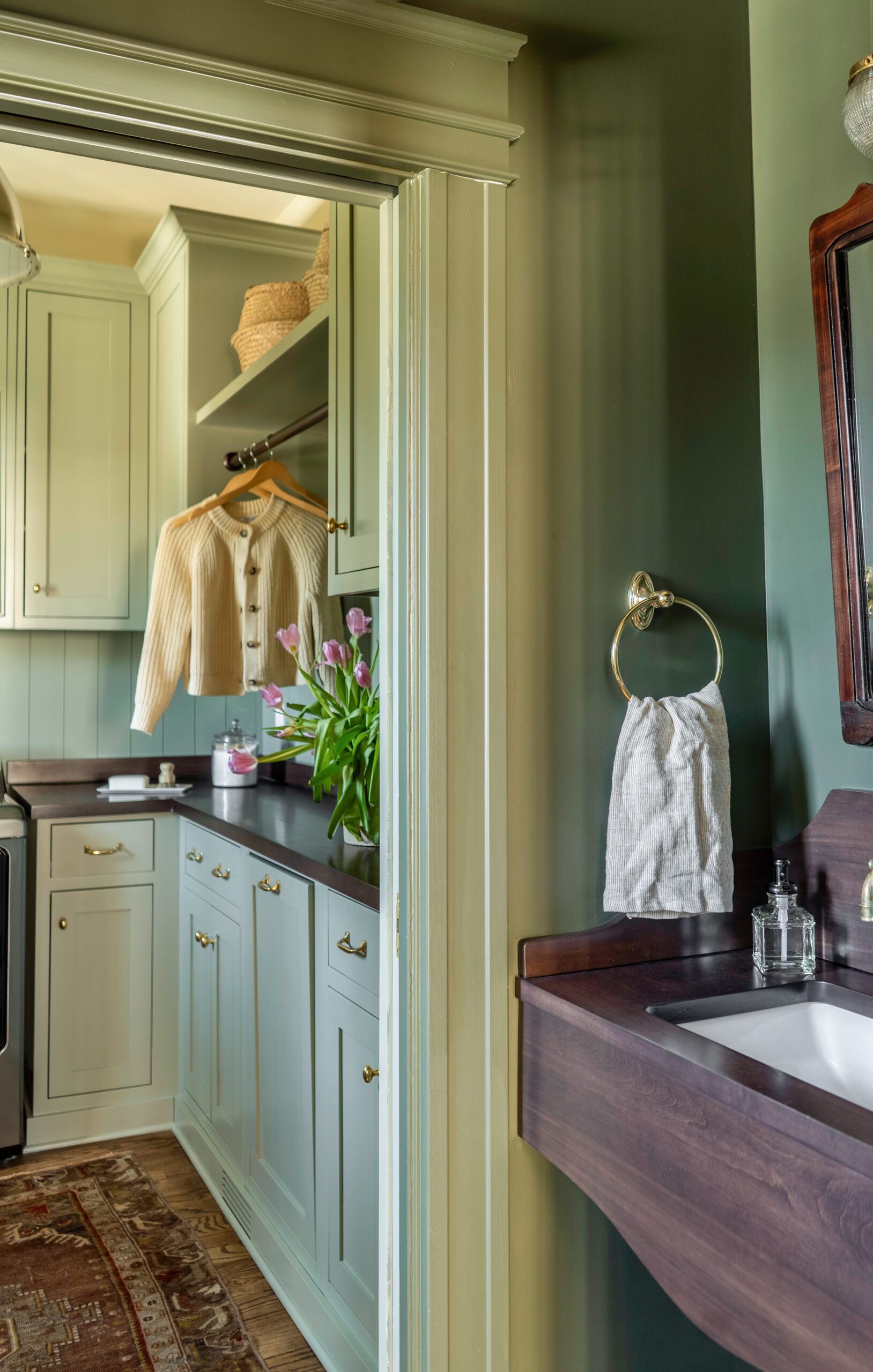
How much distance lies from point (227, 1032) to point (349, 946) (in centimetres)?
96

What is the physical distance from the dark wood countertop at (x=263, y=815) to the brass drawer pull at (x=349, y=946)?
74 millimetres

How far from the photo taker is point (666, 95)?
4.84 ft

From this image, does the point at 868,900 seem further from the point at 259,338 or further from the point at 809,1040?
the point at 259,338

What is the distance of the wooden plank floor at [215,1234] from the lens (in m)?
2.01

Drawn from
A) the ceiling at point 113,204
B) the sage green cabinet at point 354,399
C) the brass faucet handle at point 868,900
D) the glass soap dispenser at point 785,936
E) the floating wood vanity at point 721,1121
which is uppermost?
the ceiling at point 113,204

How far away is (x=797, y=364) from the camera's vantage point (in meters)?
1.50

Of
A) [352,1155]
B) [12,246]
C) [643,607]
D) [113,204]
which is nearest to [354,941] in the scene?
[352,1155]

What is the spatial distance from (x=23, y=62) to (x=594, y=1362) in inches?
A: 67.1

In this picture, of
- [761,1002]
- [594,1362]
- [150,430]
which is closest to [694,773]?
[761,1002]

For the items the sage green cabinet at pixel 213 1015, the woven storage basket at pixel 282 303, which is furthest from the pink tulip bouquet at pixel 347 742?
the woven storage basket at pixel 282 303

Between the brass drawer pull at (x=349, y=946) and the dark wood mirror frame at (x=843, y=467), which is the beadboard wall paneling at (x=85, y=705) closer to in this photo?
the brass drawer pull at (x=349, y=946)

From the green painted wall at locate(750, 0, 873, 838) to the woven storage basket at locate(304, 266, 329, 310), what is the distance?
4.44ft

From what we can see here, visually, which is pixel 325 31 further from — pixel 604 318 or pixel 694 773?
pixel 694 773

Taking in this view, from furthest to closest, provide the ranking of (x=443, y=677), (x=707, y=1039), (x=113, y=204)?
1. (x=113, y=204)
2. (x=443, y=677)
3. (x=707, y=1039)
